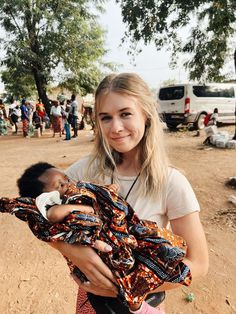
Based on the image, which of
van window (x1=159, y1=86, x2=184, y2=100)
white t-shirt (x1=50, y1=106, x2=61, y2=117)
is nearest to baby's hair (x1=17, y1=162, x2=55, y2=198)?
white t-shirt (x1=50, y1=106, x2=61, y2=117)

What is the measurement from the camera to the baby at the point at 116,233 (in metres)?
1.07

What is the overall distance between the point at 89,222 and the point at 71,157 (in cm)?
772

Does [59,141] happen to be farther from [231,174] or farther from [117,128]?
[117,128]

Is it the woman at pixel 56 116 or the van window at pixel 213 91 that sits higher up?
the van window at pixel 213 91

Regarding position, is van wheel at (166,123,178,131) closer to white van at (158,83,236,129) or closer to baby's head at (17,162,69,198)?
white van at (158,83,236,129)

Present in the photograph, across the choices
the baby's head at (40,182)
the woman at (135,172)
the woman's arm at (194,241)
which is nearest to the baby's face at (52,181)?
the baby's head at (40,182)

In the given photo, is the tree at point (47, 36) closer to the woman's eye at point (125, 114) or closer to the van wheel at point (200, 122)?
the van wheel at point (200, 122)

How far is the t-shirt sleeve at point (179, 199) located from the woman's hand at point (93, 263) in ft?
1.12

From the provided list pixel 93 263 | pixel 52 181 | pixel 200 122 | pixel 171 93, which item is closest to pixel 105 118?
pixel 52 181

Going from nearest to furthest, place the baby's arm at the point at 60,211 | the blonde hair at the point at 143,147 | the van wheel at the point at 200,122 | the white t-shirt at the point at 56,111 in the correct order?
1. the baby's arm at the point at 60,211
2. the blonde hair at the point at 143,147
3. the white t-shirt at the point at 56,111
4. the van wheel at the point at 200,122

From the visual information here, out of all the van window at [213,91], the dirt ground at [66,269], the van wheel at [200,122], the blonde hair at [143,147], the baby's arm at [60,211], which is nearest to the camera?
the baby's arm at [60,211]

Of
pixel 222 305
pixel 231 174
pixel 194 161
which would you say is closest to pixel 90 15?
pixel 194 161

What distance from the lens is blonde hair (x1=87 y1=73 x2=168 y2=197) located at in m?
1.32

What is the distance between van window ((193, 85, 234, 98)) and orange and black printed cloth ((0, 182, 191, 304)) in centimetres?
1242
